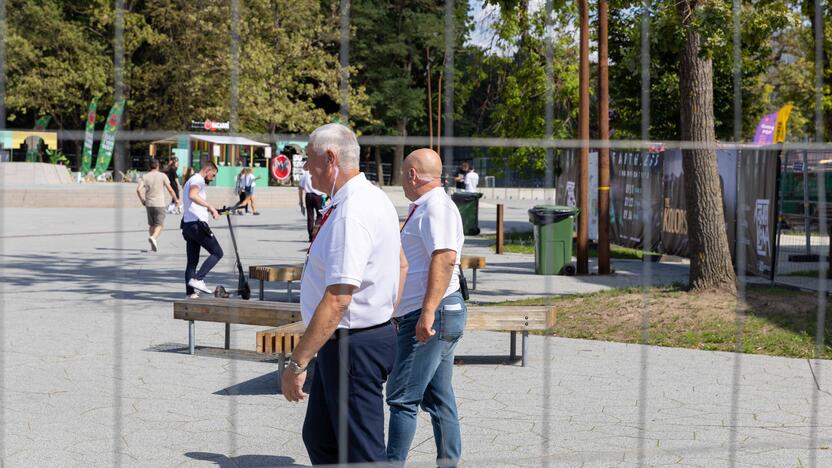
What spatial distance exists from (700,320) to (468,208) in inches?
496

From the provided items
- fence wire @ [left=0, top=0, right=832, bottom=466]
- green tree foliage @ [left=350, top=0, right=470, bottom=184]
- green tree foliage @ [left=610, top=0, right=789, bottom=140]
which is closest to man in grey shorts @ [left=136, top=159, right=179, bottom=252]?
fence wire @ [left=0, top=0, right=832, bottom=466]

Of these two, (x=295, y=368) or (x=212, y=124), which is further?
(x=212, y=124)

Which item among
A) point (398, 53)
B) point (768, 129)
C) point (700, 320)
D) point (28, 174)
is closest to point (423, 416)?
point (700, 320)

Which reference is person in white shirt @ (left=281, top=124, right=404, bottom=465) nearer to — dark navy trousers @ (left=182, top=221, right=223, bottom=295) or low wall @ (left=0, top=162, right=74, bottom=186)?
dark navy trousers @ (left=182, top=221, right=223, bottom=295)

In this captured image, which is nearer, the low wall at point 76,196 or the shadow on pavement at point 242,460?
the shadow on pavement at point 242,460

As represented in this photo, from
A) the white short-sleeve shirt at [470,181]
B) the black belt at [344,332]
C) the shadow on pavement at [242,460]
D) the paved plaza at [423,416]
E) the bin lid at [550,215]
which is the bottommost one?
the shadow on pavement at [242,460]

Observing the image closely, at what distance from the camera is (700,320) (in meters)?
9.33

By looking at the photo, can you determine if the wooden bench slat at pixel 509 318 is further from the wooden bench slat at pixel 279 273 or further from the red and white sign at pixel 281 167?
the red and white sign at pixel 281 167

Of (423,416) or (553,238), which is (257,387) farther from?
(553,238)

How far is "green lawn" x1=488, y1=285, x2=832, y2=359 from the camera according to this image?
858cm

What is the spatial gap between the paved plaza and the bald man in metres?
0.64

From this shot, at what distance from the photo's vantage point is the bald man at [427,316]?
169 inches

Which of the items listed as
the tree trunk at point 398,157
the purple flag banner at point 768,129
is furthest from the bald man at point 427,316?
the tree trunk at point 398,157

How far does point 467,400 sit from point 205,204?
16.7ft
